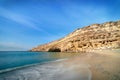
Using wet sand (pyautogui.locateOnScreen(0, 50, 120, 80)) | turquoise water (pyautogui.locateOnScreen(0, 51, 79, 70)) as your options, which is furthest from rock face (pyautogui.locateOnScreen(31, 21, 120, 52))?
wet sand (pyautogui.locateOnScreen(0, 50, 120, 80))

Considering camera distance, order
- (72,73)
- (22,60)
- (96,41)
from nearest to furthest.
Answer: (72,73) → (22,60) → (96,41)

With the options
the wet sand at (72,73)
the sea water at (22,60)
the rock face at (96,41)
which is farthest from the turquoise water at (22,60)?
the rock face at (96,41)

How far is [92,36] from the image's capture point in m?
124

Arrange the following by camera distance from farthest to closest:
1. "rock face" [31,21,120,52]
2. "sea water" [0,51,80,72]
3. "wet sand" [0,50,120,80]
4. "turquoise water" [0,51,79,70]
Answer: "rock face" [31,21,120,52] < "turquoise water" [0,51,79,70] < "sea water" [0,51,80,72] < "wet sand" [0,50,120,80]

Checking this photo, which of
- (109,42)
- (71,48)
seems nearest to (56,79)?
(109,42)

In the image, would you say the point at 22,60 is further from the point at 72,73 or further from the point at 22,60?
the point at 72,73

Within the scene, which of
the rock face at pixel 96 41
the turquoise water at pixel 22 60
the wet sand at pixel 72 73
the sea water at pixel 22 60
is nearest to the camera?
the wet sand at pixel 72 73

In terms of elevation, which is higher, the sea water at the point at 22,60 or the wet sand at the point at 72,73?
the sea water at the point at 22,60

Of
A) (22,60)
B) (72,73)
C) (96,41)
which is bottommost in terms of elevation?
(72,73)

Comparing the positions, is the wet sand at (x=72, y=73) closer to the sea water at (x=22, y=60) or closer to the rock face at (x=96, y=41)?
the sea water at (x=22, y=60)

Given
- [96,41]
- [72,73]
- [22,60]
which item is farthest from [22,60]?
[96,41]

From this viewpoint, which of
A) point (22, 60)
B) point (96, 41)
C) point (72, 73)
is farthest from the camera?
point (96, 41)

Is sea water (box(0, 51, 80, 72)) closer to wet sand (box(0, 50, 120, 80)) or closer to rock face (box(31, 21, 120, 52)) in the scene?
wet sand (box(0, 50, 120, 80))

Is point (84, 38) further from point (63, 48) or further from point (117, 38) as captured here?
point (117, 38)
